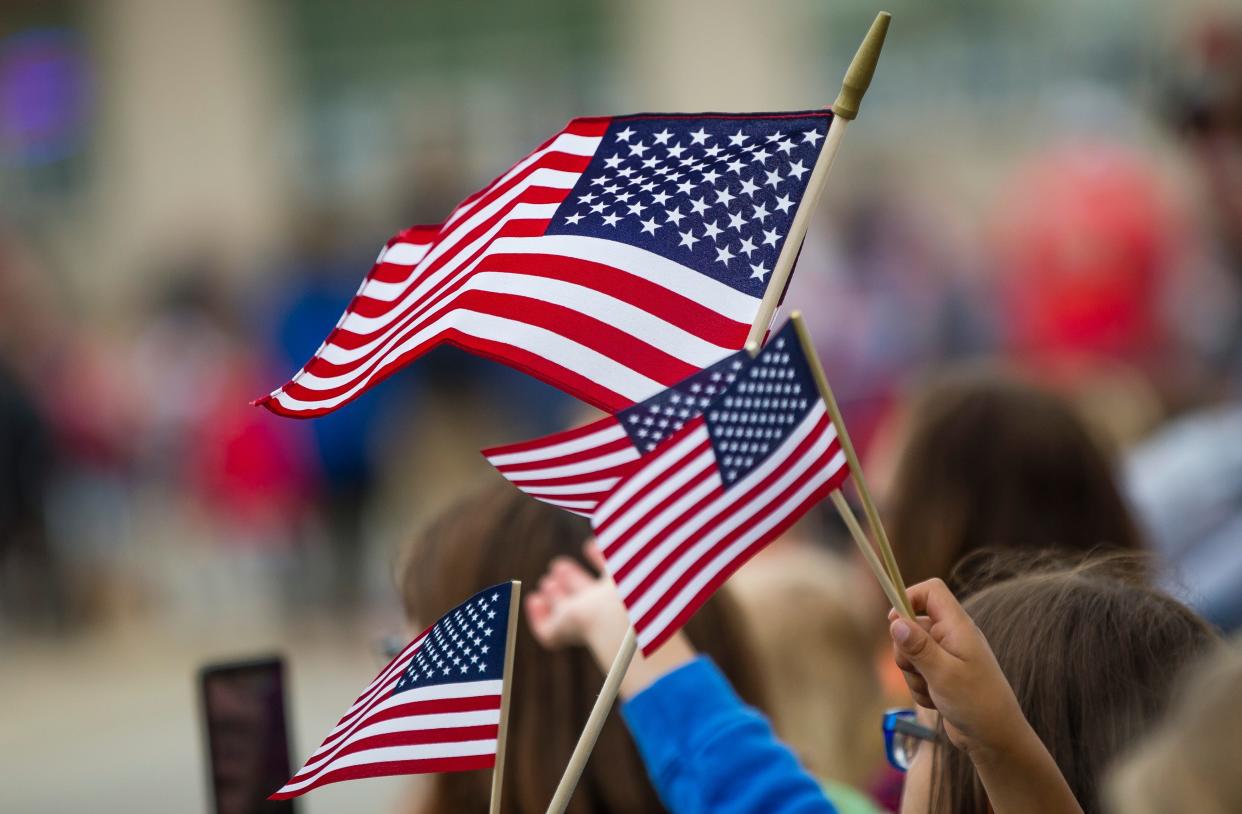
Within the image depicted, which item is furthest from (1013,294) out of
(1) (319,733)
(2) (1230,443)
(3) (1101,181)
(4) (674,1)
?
(4) (674,1)

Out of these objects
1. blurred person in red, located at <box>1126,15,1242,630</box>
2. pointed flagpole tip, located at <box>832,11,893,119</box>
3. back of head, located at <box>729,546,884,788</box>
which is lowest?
back of head, located at <box>729,546,884,788</box>

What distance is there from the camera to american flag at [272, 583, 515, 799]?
2020 millimetres

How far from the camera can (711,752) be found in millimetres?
2326

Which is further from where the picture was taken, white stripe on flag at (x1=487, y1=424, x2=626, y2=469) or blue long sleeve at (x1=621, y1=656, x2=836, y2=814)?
blue long sleeve at (x1=621, y1=656, x2=836, y2=814)

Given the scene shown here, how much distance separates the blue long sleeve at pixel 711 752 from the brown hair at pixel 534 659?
0.24m

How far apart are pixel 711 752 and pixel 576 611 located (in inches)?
11.2

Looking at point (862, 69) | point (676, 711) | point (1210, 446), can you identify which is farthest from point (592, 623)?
point (1210, 446)

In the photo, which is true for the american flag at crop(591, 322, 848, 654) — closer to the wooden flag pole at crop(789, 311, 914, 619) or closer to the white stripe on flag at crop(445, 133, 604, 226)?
the wooden flag pole at crop(789, 311, 914, 619)

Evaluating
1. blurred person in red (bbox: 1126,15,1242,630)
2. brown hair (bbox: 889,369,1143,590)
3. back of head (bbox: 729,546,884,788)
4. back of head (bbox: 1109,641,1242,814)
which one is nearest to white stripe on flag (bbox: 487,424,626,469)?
back of head (bbox: 1109,641,1242,814)

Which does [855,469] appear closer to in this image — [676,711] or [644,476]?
[644,476]

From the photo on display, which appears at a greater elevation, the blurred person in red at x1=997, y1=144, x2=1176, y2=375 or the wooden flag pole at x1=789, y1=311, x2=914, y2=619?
the wooden flag pole at x1=789, y1=311, x2=914, y2=619

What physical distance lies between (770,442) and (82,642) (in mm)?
10022

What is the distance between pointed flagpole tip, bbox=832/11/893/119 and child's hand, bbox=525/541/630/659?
0.79 m

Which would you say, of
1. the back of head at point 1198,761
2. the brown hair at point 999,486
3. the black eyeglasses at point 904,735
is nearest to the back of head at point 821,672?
the brown hair at point 999,486
